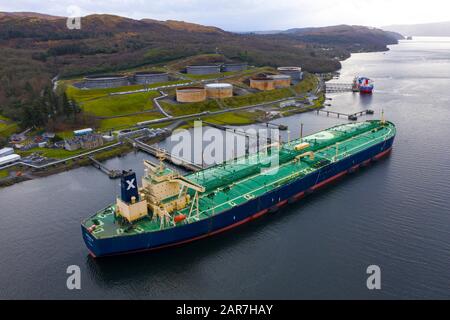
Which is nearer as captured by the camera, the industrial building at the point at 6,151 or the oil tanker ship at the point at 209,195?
the oil tanker ship at the point at 209,195

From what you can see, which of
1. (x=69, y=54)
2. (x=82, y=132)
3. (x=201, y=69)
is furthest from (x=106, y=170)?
(x=69, y=54)

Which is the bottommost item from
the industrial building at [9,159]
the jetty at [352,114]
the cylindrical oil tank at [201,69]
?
the industrial building at [9,159]

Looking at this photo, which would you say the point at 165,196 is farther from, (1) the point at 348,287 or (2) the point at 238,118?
(2) the point at 238,118

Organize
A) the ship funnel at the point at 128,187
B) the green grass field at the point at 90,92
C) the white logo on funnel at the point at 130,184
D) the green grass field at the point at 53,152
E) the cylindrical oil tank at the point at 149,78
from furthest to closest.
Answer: the cylindrical oil tank at the point at 149,78, the green grass field at the point at 90,92, the green grass field at the point at 53,152, the white logo on funnel at the point at 130,184, the ship funnel at the point at 128,187

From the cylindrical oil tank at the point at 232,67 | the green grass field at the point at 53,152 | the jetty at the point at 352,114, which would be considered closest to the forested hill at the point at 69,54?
the cylindrical oil tank at the point at 232,67

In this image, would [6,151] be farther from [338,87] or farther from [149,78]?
[338,87]

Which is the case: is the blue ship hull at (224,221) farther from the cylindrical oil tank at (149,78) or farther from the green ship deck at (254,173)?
the cylindrical oil tank at (149,78)

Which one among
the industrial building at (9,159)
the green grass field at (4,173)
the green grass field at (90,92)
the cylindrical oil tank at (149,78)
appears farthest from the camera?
the cylindrical oil tank at (149,78)

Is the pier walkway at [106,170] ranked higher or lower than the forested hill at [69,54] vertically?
lower

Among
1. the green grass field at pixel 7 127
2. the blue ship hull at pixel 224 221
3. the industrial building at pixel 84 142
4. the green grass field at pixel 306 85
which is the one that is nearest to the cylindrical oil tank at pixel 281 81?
the green grass field at pixel 306 85
